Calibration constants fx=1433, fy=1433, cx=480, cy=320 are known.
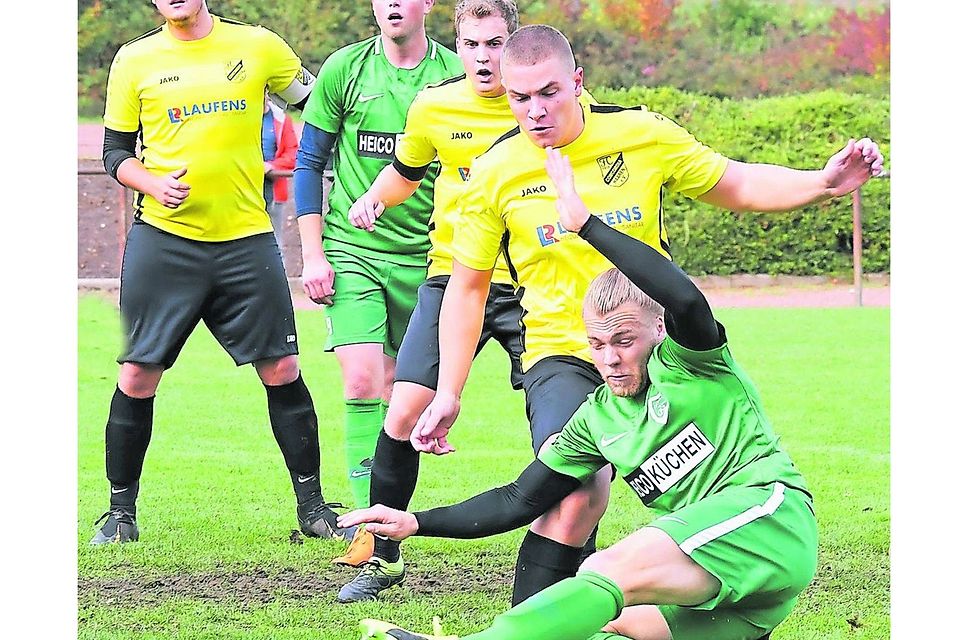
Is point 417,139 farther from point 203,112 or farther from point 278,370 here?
point 278,370

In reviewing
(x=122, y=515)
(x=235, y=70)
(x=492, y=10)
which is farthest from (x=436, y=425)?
(x=122, y=515)

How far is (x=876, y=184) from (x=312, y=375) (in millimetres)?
9123

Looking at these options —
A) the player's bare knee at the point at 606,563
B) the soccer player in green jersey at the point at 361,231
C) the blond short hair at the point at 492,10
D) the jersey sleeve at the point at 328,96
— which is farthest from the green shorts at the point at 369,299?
the player's bare knee at the point at 606,563

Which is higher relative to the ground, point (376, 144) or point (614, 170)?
point (376, 144)

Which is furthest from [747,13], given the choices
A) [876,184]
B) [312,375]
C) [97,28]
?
[312,375]

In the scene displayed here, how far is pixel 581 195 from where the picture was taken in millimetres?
4465

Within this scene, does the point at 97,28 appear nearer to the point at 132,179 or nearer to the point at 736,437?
the point at 132,179

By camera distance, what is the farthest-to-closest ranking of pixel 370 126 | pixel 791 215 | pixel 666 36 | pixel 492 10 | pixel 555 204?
pixel 666 36
pixel 791 215
pixel 370 126
pixel 492 10
pixel 555 204

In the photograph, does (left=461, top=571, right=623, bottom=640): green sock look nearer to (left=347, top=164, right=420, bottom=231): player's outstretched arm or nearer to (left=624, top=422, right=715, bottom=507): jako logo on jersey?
(left=624, top=422, right=715, bottom=507): jako logo on jersey

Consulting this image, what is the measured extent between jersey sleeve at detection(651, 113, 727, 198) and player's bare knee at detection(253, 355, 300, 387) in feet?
7.67

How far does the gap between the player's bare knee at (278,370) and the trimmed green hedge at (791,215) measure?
40.0ft

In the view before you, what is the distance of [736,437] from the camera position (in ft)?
12.6

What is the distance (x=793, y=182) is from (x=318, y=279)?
2470mm

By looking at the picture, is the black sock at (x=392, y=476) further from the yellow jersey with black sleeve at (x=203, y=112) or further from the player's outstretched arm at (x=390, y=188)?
the yellow jersey with black sleeve at (x=203, y=112)
